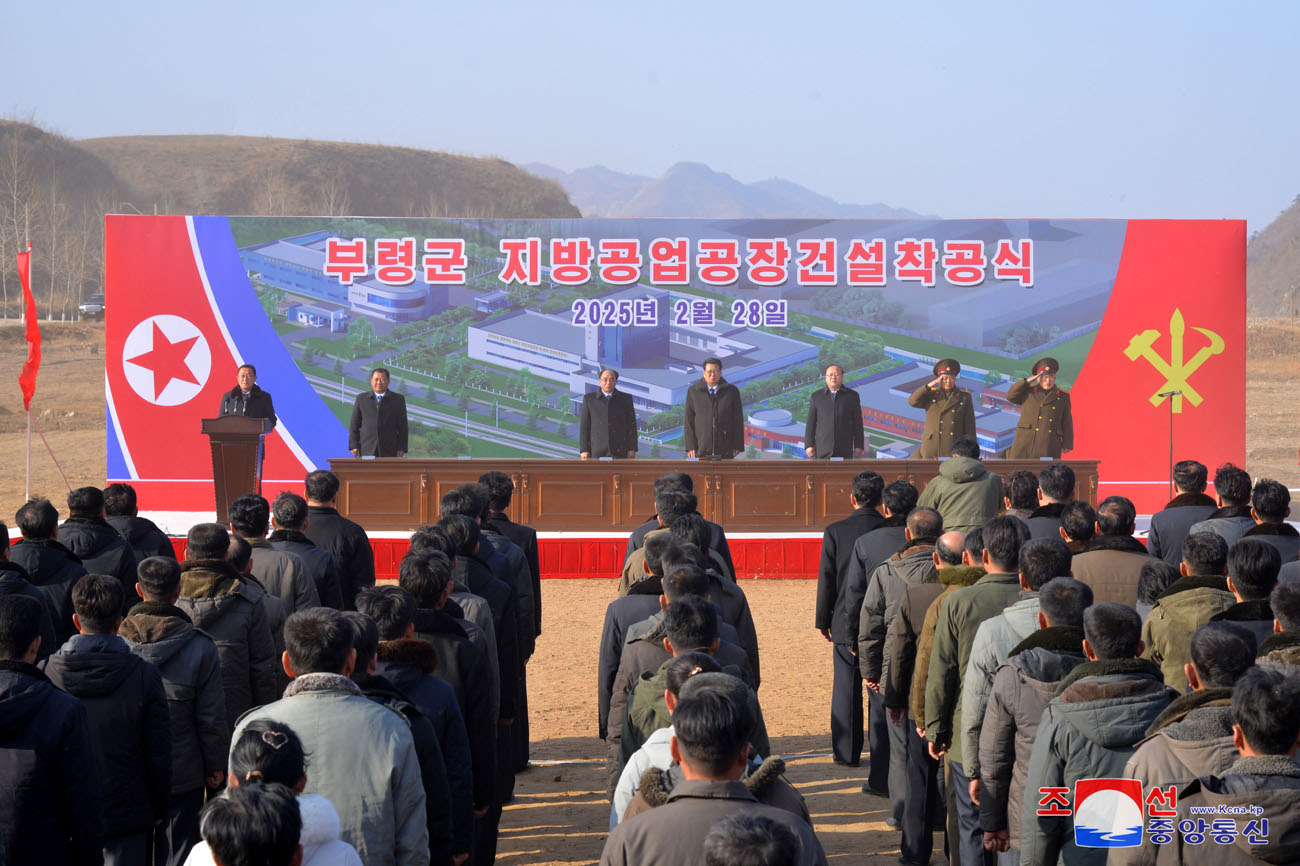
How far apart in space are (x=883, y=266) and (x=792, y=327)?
1.25 m

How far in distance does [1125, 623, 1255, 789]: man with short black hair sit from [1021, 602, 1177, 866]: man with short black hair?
84mm

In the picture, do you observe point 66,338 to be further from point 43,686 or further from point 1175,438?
point 43,686

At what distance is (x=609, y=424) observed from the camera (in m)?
11.0

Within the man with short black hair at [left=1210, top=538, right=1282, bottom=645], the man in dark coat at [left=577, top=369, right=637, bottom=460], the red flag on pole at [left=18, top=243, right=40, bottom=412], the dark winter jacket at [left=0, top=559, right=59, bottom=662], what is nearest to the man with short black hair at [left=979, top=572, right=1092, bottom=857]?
A: the man with short black hair at [left=1210, top=538, right=1282, bottom=645]

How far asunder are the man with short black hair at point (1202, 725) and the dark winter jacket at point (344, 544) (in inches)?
136

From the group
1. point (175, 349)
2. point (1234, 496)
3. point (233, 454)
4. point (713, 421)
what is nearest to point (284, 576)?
point (1234, 496)

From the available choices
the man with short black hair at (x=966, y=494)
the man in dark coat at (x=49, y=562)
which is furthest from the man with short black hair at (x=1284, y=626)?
the man in dark coat at (x=49, y=562)

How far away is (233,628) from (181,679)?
35cm

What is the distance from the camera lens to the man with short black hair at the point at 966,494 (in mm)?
5801

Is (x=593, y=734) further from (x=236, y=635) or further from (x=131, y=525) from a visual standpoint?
(x=236, y=635)

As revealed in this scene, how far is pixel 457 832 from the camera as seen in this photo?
9.67 ft

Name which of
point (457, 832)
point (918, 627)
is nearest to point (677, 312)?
point (918, 627)

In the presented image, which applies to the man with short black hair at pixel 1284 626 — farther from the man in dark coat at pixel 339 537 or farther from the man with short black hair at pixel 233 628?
the man in dark coat at pixel 339 537

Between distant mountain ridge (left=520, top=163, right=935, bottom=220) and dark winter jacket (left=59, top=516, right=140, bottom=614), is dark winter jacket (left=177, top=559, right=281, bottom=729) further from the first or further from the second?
distant mountain ridge (left=520, top=163, right=935, bottom=220)
